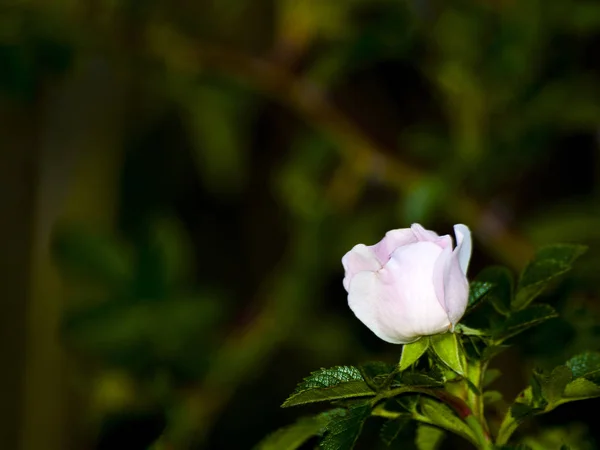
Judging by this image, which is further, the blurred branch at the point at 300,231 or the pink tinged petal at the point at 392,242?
the blurred branch at the point at 300,231

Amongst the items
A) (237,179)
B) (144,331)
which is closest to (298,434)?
(144,331)

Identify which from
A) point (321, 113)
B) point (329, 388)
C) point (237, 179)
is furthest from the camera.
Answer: point (237, 179)

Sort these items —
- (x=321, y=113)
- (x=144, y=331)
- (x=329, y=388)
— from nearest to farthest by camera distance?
1. (x=329, y=388)
2. (x=144, y=331)
3. (x=321, y=113)

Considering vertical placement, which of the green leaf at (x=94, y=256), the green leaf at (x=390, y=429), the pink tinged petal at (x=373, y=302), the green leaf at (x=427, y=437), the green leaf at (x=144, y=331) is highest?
the pink tinged petal at (x=373, y=302)

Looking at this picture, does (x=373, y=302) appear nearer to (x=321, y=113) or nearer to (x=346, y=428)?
(x=346, y=428)

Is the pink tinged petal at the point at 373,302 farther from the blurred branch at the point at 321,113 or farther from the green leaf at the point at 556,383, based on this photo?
the blurred branch at the point at 321,113

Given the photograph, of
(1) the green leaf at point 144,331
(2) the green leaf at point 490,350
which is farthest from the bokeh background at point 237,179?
(2) the green leaf at point 490,350

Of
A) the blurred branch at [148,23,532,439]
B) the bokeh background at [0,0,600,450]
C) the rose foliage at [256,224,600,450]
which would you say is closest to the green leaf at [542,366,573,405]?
the rose foliage at [256,224,600,450]
